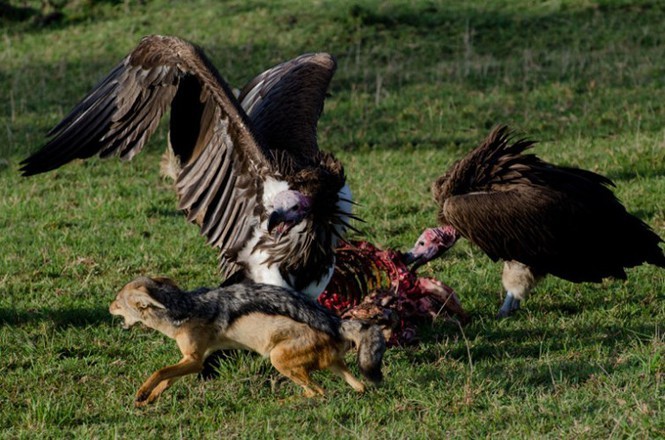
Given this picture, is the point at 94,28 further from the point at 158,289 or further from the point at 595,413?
the point at 595,413

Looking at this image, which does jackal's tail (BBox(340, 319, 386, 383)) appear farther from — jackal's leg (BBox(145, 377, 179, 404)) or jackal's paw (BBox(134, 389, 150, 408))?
jackal's paw (BBox(134, 389, 150, 408))

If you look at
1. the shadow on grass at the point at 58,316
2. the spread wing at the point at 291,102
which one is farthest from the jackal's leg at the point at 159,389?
the spread wing at the point at 291,102

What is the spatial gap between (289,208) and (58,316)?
178cm

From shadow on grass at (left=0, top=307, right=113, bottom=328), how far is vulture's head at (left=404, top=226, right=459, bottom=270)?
1980 millimetres

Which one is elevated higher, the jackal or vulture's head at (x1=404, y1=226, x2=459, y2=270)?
the jackal

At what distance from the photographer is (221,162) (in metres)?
6.40

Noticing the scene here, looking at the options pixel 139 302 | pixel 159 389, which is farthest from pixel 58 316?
pixel 159 389

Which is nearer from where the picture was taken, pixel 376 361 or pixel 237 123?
pixel 376 361

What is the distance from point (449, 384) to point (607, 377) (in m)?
0.76

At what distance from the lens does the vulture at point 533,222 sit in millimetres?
6688

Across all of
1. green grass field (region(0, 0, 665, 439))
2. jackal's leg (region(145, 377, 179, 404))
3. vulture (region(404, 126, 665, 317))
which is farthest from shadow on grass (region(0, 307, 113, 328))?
vulture (region(404, 126, 665, 317))

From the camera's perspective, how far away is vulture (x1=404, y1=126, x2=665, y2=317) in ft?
21.9

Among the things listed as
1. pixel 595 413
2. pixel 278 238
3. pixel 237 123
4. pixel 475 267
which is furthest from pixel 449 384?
pixel 475 267

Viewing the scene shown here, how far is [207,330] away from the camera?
5383 millimetres
